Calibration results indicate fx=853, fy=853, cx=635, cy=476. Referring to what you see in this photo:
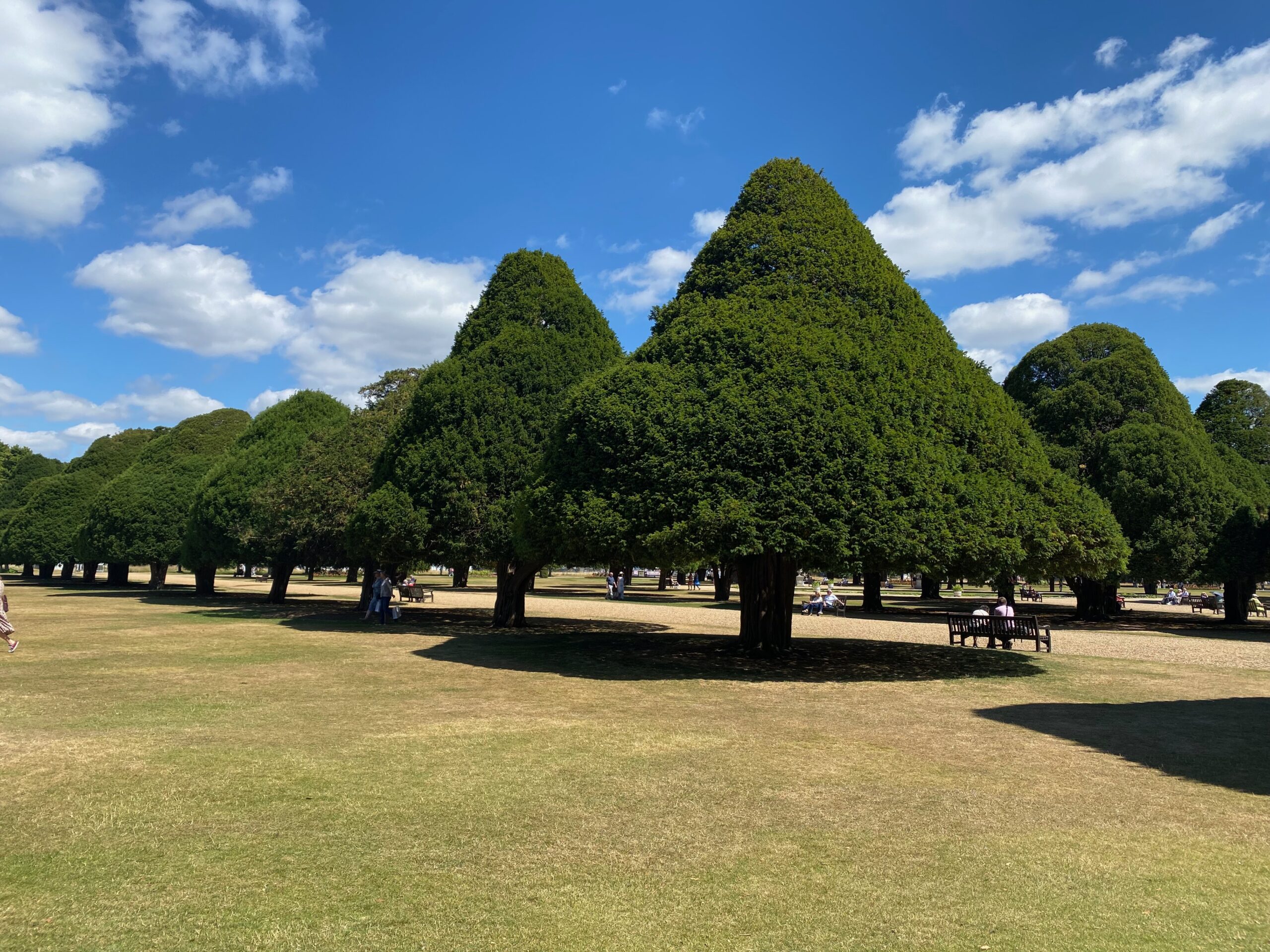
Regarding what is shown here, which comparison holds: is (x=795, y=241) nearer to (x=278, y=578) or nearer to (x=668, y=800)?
(x=668, y=800)

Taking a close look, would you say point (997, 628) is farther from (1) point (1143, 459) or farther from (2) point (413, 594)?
(2) point (413, 594)

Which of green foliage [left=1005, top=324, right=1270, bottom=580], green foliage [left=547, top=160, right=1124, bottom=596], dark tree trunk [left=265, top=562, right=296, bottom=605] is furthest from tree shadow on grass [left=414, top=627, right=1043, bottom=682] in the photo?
dark tree trunk [left=265, top=562, right=296, bottom=605]

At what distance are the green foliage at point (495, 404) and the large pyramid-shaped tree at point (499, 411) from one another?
0.08 feet

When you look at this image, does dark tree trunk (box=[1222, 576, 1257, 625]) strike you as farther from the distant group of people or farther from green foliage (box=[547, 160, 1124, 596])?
green foliage (box=[547, 160, 1124, 596])

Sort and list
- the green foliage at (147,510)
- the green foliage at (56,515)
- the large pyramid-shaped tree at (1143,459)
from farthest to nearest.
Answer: the green foliage at (56,515) < the green foliage at (147,510) < the large pyramid-shaped tree at (1143,459)

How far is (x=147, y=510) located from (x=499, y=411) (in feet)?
86.3

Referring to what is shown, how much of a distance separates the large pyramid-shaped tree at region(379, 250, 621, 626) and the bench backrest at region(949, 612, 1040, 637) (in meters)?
9.69

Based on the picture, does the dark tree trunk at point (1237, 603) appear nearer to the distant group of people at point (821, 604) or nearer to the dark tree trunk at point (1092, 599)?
the dark tree trunk at point (1092, 599)

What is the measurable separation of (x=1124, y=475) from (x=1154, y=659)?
10.9 m

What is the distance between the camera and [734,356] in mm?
15422

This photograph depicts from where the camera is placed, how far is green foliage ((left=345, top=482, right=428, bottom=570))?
68.9 feet

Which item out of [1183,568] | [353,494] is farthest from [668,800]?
[1183,568]

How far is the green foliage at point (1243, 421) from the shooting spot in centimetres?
3191

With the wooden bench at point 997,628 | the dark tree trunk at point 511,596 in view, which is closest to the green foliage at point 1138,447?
the wooden bench at point 997,628
